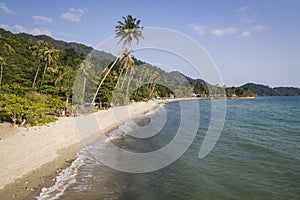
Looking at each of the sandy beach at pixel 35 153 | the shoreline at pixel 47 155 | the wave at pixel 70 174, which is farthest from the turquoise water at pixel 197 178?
the sandy beach at pixel 35 153

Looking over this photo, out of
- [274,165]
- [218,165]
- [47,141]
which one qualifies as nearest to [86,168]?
[47,141]

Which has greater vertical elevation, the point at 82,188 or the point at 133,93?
the point at 133,93

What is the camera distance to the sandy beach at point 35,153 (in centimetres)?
854

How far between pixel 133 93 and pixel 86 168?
44.1 metres

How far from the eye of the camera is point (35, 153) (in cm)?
1111

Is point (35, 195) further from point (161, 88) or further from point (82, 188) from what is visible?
point (161, 88)

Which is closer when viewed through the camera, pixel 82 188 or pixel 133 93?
pixel 82 188

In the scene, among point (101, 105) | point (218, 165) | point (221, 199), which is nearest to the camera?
point (221, 199)

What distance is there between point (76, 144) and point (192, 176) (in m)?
8.00

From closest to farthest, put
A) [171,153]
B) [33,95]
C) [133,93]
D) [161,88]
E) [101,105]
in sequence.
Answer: [171,153] < [33,95] < [101,105] < [133,93] < [161,88]

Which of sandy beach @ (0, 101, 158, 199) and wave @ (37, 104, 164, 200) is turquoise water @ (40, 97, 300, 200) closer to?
wave @ (37, 104, 164, 200)

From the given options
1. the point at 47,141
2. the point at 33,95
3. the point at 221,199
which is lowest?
the point at 221,199

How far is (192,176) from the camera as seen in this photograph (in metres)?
11.1

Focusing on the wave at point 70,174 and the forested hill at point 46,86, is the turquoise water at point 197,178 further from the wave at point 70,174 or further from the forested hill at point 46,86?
the forested hill at point 46,86
